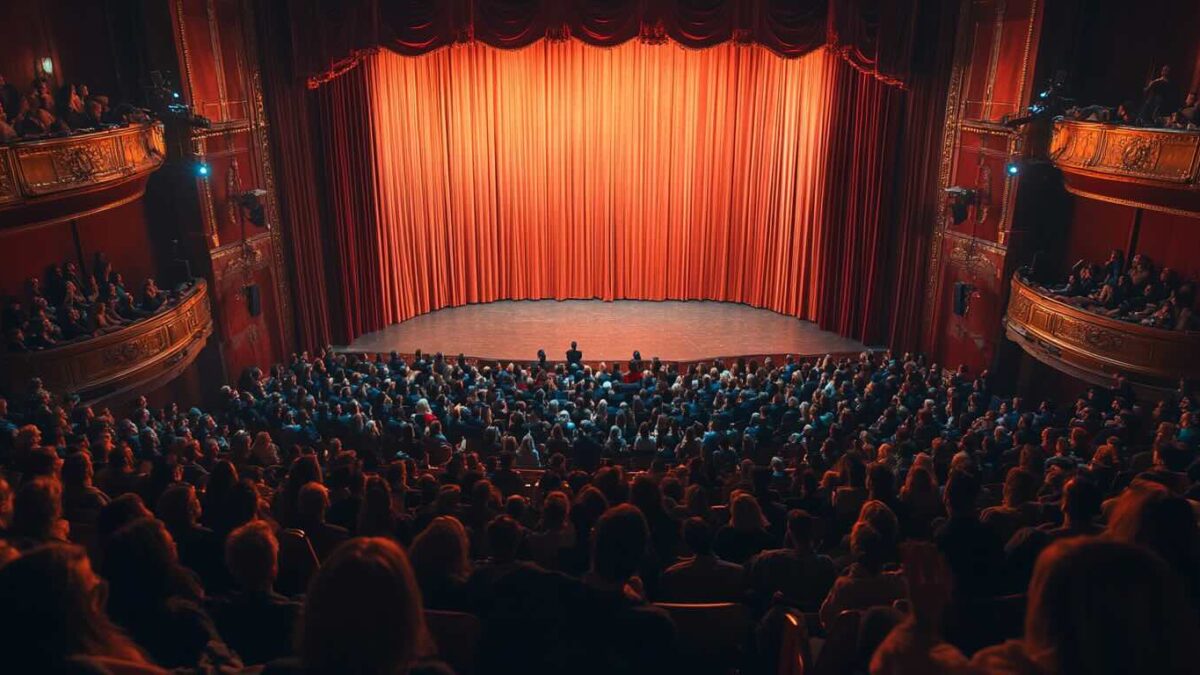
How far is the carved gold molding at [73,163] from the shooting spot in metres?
9.34

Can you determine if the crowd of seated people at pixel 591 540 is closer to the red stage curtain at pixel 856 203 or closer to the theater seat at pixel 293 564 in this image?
the theater seat at pixel 293 564

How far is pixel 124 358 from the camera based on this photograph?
10.7 meters

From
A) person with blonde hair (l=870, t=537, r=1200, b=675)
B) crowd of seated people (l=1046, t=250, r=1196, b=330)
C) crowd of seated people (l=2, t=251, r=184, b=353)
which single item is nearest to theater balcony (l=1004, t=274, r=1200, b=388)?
crowd of seated people (l=1046, t=250, r=1196, b=330)

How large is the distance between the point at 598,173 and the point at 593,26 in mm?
4364

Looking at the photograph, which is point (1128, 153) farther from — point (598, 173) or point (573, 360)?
point (598, 173)

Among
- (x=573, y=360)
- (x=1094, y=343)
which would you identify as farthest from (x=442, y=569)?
(x=1094, y=343)

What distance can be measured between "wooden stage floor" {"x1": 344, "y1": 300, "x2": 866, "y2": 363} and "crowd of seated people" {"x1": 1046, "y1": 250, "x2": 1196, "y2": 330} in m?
4.27

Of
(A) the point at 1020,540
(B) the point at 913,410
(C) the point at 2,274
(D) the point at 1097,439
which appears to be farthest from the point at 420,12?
(A) the point at 1020,540

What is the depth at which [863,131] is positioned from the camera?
15523 millimetres

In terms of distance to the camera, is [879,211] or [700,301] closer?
[879,211]

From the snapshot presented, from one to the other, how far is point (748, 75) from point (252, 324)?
10283 mm

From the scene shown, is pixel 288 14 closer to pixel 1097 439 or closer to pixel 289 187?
pixel 289 187

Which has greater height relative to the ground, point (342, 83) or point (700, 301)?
point (342, 83)

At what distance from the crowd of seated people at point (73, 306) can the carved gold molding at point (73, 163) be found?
1461 millimetres
